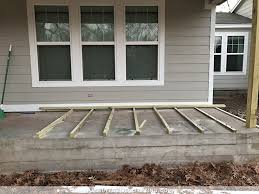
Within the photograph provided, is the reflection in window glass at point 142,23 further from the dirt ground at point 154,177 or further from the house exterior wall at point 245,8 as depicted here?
the house exterior wall at point 245,8

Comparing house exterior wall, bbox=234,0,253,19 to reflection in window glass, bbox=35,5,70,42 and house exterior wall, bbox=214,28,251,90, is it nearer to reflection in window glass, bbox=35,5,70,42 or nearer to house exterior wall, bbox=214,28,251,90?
house exterior wall, bbox=214,28,251,90

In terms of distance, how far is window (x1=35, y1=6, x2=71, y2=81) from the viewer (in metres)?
4.76

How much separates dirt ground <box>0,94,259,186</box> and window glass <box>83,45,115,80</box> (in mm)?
2332

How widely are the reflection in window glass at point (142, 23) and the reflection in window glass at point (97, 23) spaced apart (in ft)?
1.16

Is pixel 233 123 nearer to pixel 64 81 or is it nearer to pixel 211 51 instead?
pixel 211 51

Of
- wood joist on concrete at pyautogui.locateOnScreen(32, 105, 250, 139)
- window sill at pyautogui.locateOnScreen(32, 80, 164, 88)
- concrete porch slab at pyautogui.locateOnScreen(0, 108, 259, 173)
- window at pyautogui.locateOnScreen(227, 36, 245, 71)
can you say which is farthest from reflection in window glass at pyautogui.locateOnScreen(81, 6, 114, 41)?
window at pyautogui.locateOnScreen(227, 36, 245, 71)

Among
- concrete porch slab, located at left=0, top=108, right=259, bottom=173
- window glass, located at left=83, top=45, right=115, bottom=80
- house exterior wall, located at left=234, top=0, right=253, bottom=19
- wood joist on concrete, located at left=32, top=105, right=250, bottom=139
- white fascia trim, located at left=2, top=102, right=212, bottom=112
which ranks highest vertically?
house exterior wall, located at left=234, top=0, right=253, bottom=19

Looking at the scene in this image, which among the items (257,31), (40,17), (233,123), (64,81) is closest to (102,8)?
(40,17)

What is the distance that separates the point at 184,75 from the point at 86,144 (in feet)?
9.06

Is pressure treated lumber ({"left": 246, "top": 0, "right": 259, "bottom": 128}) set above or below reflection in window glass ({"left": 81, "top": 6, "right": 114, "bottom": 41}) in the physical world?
below

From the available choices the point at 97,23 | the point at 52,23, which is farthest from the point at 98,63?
the point at 52,23

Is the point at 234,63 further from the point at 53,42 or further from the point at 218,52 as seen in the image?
the point at 53,42

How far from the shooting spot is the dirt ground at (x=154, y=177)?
9.20 feet

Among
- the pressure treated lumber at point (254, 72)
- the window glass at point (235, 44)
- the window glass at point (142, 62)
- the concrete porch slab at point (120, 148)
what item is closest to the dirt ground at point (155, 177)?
the concrete porch slab at point (120, 148)
